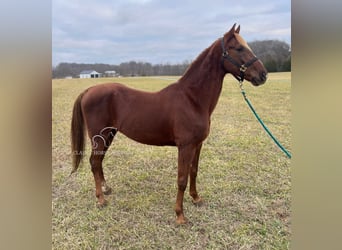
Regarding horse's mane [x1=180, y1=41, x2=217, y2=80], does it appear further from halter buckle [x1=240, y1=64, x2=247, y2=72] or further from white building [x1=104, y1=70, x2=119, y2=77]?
white building [x1=104, y1=70, x2=119, y2=77]

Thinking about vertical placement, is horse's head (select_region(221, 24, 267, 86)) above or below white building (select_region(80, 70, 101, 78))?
above

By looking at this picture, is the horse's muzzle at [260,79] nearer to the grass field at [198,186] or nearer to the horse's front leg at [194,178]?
the grass field at [198,186]

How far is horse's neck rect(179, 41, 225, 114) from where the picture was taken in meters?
1.15

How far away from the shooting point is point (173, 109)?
1.17 m

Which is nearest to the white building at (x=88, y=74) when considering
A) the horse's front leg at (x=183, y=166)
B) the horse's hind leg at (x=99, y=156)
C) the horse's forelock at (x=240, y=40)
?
the horse's hind leg at (x=99, y=156)

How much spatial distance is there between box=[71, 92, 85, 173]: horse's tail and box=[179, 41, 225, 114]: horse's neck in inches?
20.7

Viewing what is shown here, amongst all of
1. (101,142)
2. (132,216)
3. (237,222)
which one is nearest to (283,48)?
(237,222)

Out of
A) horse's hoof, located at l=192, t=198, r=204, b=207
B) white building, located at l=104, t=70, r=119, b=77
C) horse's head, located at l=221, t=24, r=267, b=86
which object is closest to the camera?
horse's head, located at l=221, t=24, r=267, b=86

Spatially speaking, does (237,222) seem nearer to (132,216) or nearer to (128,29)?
(132,216)

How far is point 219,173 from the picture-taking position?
4.50ft

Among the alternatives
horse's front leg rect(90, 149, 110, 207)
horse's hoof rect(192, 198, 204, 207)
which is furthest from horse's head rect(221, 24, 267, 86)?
horse's front leg rect(90, 149, 110, 207)

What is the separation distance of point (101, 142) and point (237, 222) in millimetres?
791
